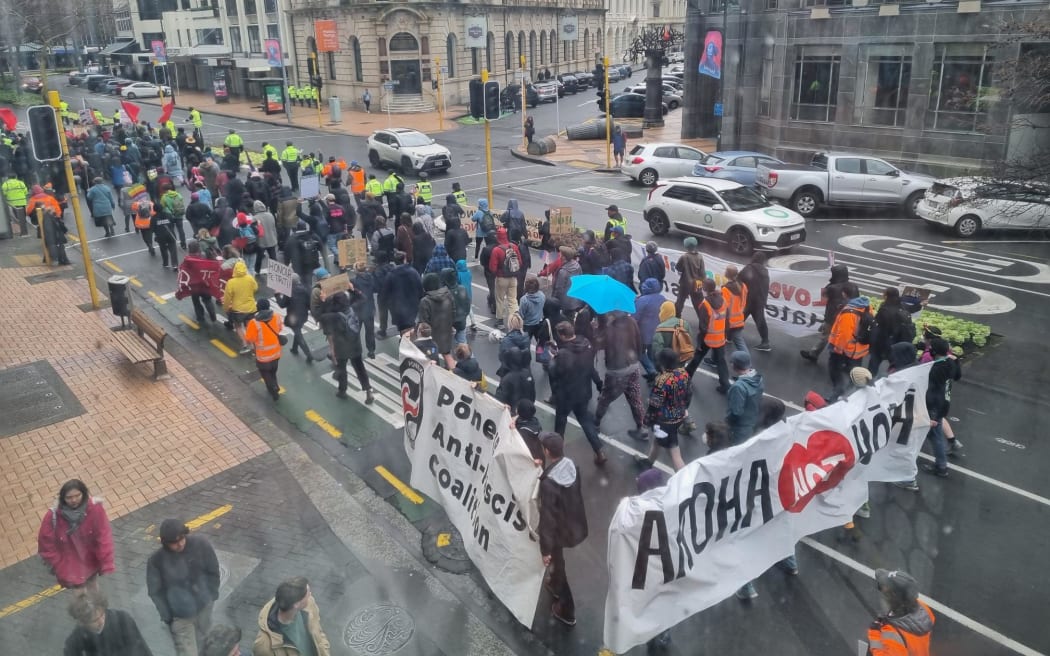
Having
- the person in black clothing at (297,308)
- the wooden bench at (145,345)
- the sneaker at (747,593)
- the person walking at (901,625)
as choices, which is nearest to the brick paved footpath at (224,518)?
the wooden bench at (145,345)

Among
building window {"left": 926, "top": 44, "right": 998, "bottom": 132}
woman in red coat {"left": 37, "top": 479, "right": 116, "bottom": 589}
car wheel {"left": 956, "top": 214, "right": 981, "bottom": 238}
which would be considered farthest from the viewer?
building window {"left": 926, "top": 44, "right": 998, "bottom": 132}

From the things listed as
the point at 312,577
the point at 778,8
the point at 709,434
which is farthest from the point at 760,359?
the point at 778,8

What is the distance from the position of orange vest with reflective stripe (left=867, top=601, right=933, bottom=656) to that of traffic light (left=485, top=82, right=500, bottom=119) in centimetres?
1399

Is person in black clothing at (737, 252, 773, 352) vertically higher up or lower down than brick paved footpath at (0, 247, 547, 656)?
higher up

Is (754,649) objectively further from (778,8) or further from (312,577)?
(778,8)

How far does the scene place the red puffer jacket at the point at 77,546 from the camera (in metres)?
5.82

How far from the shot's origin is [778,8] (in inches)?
1099

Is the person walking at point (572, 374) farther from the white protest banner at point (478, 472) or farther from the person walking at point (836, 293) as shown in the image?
the person walking at point (836, 293)

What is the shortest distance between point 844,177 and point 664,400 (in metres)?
15.9

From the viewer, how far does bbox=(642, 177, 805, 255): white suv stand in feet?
56.1

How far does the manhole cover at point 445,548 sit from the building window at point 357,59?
156ft

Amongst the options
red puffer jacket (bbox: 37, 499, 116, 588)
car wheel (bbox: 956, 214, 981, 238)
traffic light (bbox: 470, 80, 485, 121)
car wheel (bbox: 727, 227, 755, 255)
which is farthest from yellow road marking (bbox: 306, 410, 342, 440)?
car wheel (bbox: 956, 214, 981, 238)

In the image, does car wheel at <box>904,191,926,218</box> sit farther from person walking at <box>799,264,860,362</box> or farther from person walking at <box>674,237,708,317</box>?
person walking at <box>674,237,708,317</box>

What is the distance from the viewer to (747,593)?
21.6ft
